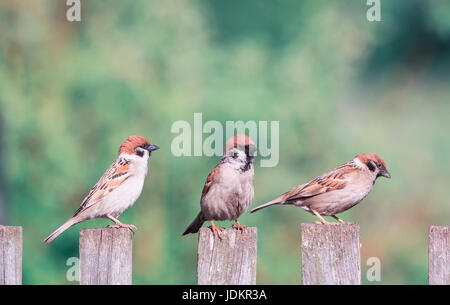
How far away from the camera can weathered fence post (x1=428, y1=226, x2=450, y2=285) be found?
2.50 meters

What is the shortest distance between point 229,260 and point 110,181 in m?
1.96

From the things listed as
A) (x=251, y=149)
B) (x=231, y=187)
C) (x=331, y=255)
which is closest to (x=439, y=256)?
(x=331, y=255)

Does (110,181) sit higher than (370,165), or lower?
lower

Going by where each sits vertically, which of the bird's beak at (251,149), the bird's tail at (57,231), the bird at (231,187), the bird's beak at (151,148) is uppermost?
the bird's beak at (151,148)

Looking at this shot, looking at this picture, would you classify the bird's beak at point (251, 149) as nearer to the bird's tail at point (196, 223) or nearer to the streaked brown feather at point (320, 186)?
the bird's tail at point (196, 223)

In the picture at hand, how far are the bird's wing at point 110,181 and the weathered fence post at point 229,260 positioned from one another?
1.84 metres

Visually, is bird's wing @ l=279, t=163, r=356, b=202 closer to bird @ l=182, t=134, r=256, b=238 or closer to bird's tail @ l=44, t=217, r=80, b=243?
bird @ l=182, t=134, r=256, b=238

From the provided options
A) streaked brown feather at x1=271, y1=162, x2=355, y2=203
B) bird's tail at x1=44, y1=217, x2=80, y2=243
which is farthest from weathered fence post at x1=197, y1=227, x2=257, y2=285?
streaked brown feather at x1=271, y1=162, x2=355, y2=203

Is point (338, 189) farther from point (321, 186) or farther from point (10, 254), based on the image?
point (10, 254)

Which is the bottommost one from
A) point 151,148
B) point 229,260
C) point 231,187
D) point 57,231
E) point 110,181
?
point 229,260

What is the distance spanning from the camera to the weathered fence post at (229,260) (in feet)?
8.30

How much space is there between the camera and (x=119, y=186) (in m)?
4.38

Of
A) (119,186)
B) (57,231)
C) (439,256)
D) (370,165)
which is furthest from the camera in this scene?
(370,165)

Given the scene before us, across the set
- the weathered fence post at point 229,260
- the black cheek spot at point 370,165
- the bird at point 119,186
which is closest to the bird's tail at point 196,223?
the bird at point 119,186
